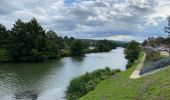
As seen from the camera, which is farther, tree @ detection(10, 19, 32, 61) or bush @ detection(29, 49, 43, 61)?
tree @ detection(10, 19, 32, 61)

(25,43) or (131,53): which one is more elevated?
(25,43)

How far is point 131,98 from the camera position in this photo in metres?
21.5

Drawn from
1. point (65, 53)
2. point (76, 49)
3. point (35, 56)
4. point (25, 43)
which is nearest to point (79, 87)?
point (35, 56)

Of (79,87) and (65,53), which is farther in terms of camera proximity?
(65,53)

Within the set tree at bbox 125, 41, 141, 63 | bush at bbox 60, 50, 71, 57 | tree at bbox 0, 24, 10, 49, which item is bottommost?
bush at bbox 60, 50, 71, 57

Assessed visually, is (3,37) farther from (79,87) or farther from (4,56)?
(79,87)

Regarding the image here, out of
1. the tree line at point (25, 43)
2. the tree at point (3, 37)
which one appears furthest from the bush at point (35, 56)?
the tree at point (3, 37)

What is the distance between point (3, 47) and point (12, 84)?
210ft

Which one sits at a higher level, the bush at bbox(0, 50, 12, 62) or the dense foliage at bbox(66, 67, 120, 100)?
the bush at bbox(0, 50, 12, 62)

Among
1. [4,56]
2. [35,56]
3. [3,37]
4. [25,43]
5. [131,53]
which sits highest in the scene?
[3,37]

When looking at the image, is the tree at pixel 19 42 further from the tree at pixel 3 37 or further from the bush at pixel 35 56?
the tree at pixel 3 37

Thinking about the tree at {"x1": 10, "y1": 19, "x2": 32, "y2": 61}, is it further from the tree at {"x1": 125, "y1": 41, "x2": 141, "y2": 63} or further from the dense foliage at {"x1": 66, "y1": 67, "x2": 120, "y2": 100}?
the dense foliage at {"x1": 66, "y1": 67, "x2": 120, "y2": 100}

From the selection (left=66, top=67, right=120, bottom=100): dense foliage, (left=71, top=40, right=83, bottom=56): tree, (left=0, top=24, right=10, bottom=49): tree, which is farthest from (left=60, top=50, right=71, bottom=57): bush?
(left=66, top=67, right=120, bottom=100): dense foliage

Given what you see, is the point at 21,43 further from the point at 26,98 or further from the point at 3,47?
the point at 26,98
